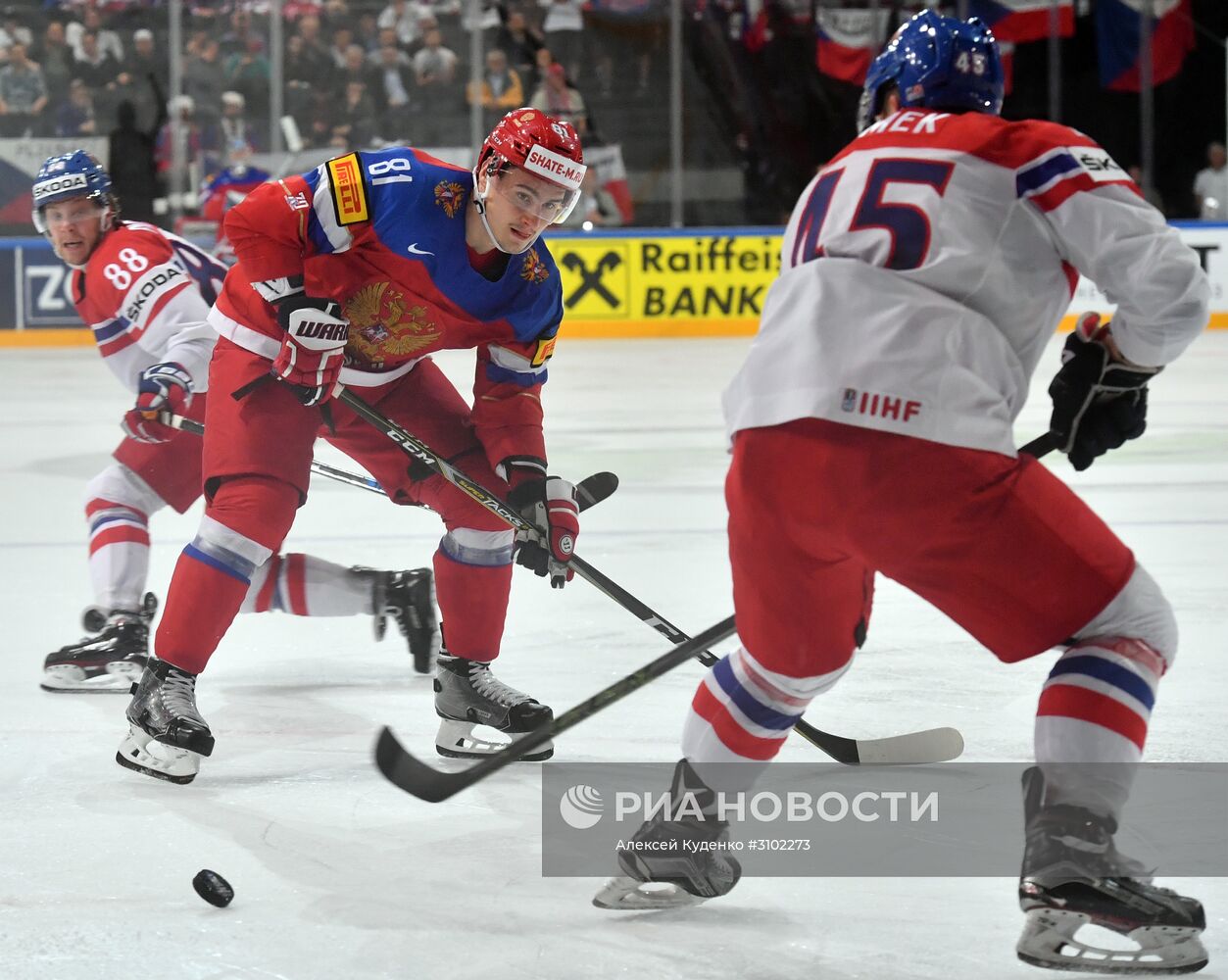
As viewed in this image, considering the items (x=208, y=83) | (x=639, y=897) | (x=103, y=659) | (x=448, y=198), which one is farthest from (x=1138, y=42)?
(x=639, y=897)

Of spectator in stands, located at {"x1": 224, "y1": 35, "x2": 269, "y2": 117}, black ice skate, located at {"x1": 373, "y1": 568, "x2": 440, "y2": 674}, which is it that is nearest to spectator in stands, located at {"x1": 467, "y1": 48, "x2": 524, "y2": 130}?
spectator in stands, located at {"x1": 224, "y1": 35, "x2": 269, "y2": 117}

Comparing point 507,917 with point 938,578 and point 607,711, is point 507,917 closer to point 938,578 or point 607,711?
point 938,578

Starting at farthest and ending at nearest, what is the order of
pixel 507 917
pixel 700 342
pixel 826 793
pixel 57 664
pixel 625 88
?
pixel 625 88, pixel 700 342, pixel 57 664, pixel 826 793, pixel 507 917

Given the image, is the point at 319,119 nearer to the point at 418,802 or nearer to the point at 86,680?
the point at 86,680

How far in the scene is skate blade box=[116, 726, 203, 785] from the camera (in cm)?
261

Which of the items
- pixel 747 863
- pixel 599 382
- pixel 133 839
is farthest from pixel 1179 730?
pixel 599 382

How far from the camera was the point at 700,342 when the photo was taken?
10.2 m

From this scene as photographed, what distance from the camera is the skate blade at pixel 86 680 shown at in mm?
3148

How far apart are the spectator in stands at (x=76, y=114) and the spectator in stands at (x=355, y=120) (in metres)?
1.46

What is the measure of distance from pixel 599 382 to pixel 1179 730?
5527 millimetres

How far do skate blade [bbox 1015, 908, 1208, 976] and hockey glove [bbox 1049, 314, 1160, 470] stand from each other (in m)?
0.50

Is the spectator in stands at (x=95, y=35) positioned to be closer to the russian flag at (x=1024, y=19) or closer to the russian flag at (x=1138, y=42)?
the russian flag at (x=1024, y=19)

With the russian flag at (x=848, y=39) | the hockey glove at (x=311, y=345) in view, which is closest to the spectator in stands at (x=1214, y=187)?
the russian flag at (x=848, y=39)

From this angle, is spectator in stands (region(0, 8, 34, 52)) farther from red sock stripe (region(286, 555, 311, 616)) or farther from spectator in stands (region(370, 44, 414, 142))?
red sock stripe (region(286, 555, 311, 616))
